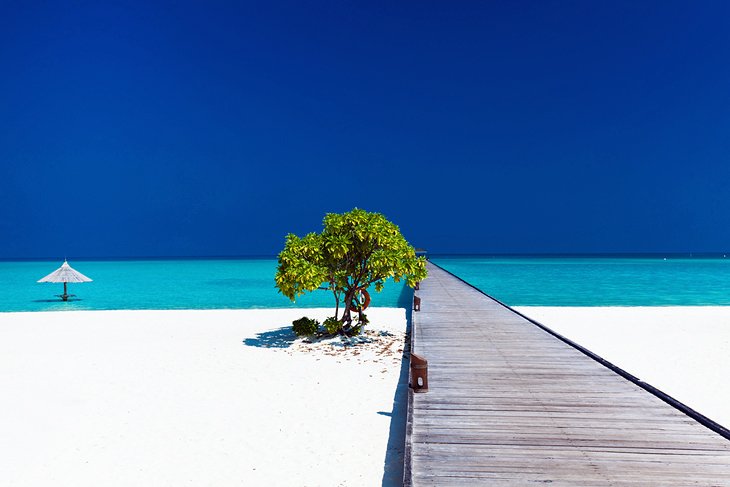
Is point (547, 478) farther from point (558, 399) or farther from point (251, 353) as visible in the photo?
point (251, 353)

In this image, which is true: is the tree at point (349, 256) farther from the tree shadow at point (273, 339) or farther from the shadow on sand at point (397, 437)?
the shadow on sand at point (397, 437)

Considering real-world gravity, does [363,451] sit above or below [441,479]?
below

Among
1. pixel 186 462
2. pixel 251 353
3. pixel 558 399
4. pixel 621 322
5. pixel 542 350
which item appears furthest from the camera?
pixel 621 322

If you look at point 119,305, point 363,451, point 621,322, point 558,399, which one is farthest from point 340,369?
point 119,305

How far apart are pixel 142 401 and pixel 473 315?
10.8 metres

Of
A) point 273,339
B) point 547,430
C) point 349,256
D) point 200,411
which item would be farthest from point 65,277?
point 547,430

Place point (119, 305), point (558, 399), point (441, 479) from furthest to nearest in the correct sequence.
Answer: point (119, 305)
point (558, 399)
point (441, 479)

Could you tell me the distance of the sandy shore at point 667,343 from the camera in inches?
368

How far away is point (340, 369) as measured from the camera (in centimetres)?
1092

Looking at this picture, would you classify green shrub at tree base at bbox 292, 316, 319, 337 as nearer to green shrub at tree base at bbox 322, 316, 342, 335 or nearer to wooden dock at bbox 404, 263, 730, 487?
green shrub at tree base at bbox 322, 316, 342, 335

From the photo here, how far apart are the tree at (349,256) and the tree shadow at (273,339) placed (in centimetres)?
200

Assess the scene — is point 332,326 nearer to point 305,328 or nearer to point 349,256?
point 305,328

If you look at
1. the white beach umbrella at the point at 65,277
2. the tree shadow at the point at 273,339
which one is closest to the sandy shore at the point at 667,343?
the tree shadow at the point at 273,339

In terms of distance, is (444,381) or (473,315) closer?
(444,381)
